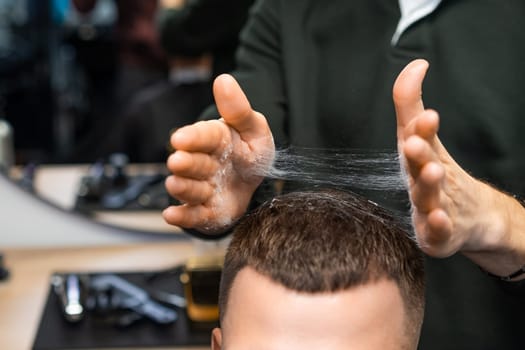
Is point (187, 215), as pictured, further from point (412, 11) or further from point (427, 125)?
point (412, 11)

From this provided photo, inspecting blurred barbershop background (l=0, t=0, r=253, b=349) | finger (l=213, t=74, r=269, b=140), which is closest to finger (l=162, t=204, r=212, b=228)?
finger (l=213, t=74, r=269, b=140)

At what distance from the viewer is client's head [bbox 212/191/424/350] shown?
940 mm

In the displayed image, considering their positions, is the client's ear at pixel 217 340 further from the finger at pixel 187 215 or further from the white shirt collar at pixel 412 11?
the white shirt collar at pixel 412 11

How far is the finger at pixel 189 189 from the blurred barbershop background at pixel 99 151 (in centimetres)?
68

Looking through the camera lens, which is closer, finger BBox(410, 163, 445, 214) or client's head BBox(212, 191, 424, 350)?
finger BBox(410, 163, 445, 214)

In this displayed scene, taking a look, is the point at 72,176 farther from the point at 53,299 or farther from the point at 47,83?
the point at 53,299

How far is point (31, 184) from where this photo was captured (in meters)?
2.05

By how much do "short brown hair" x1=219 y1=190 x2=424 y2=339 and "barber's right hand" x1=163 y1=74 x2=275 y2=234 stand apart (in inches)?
2.0

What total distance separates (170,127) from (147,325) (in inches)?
23.5

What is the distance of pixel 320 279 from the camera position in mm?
960

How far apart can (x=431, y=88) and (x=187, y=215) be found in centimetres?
54

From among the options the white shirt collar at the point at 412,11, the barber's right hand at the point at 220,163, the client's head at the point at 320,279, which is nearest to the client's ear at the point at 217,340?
the client's head at the point at 320,279

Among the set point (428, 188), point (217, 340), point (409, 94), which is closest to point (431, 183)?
point (428, 188)

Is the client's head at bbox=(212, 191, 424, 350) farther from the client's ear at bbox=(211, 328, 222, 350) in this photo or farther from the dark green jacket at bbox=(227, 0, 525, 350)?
the dark green jacket at bbox=(227, 0, 525, 350)
